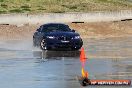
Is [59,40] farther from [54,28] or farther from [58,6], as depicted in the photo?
[58,6]

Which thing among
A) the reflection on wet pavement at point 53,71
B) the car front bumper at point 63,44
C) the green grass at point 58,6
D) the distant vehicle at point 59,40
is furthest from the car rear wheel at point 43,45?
the green grass at point 58,6

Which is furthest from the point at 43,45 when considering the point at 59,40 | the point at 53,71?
the point at 53,71

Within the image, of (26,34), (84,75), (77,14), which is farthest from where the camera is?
(77,14)

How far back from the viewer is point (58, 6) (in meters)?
64.6

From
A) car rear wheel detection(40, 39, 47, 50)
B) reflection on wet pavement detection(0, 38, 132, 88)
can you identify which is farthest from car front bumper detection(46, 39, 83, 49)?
reflection on wet pavement detection(0, 38, 132, 88)

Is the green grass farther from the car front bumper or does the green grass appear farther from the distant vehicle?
the car front bumper

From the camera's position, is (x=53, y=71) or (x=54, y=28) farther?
(x=54, y=28)

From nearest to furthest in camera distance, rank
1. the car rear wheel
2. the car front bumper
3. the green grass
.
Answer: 1. the car front bumper
2. the car rear wheel
3. the green grass

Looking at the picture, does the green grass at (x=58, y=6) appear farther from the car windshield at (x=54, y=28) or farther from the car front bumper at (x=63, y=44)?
the car front bumper at (x=63, y=44)

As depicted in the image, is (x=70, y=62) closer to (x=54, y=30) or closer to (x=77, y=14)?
(x=54, y=30)

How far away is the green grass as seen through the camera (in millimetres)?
61875

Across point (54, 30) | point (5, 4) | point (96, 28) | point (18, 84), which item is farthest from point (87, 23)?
point (18, 84)

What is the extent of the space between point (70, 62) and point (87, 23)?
3342 cm

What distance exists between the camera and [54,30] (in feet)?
106
